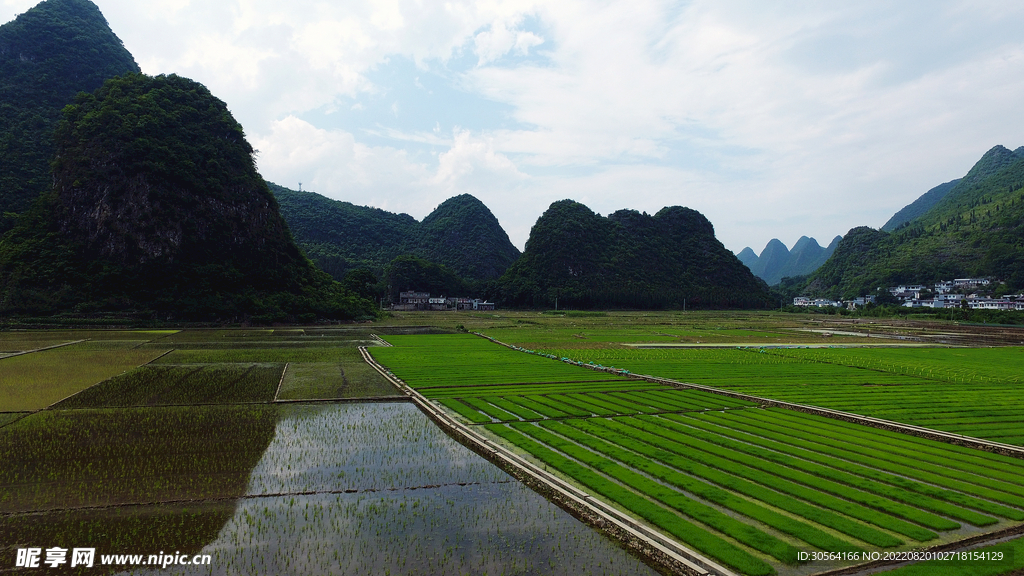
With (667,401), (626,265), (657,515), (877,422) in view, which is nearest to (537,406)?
(667,401)

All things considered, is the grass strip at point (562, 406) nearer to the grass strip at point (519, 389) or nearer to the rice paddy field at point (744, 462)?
the rice paddy field at point (744, 462)

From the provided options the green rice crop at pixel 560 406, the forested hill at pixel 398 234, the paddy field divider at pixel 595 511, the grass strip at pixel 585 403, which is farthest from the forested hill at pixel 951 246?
the paddy field divider at pixel 595 511

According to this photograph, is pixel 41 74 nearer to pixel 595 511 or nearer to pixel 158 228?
pixel 158 228

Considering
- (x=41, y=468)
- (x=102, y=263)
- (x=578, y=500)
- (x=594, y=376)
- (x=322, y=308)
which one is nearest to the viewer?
(x=578, y=500)

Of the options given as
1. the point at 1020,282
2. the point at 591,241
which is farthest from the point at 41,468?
the point at 1020,282

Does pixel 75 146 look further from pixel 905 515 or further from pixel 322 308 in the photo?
pixel 905 515

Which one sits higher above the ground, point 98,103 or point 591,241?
point 98,103

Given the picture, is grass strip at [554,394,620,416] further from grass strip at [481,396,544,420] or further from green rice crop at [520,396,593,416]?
grass strip at [481,396,544,420]

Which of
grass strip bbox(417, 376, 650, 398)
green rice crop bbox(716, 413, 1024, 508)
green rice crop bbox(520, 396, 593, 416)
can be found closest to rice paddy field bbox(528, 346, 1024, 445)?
green rice crop bbox(716, 413, 1024, 508)
